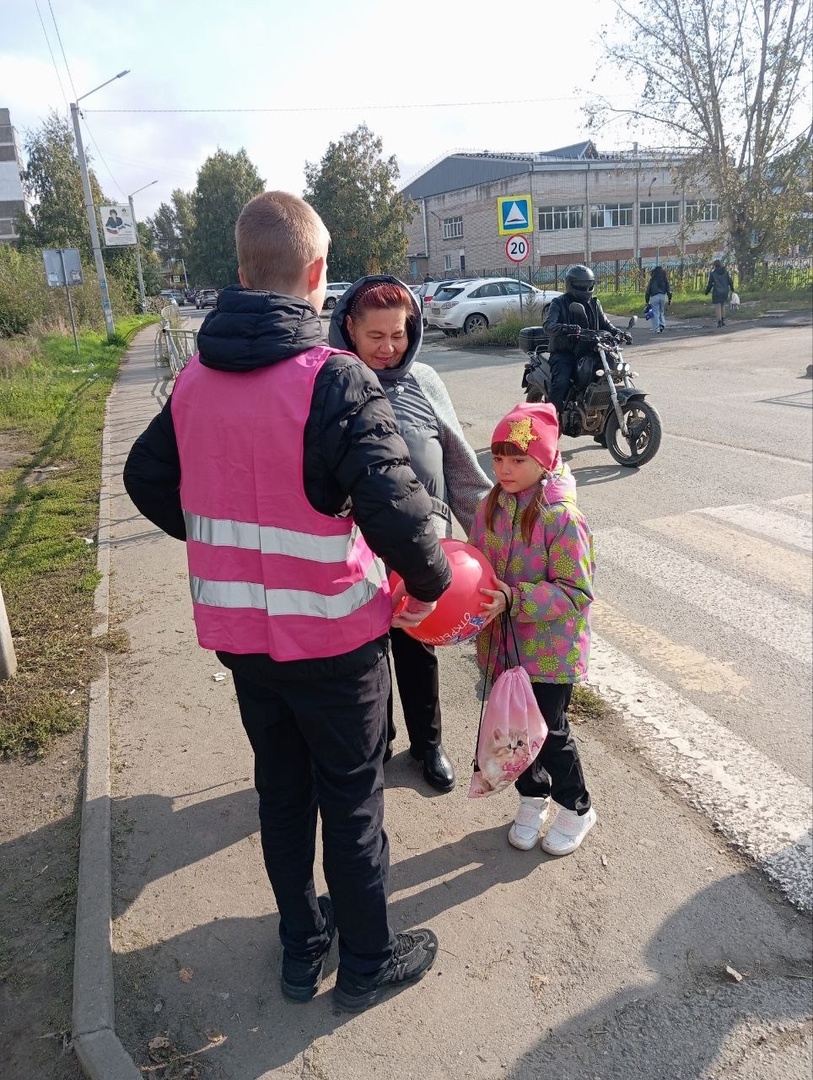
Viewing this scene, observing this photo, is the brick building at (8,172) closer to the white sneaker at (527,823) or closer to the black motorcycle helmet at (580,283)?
the black motorcycle helmet at (580,283)

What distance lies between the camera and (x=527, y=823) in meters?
2.98

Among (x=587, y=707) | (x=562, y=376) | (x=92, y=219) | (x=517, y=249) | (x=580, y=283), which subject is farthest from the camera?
(x=92, y=219)

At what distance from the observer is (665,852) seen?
2924 mm

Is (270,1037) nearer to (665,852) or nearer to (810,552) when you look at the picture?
(665,852)

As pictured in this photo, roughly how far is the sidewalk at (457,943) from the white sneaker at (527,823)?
5 centimetres

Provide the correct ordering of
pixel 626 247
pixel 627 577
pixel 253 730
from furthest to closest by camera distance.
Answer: pixel 626 247
pixel 627 577
pixel 253 730

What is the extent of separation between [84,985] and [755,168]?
103ft

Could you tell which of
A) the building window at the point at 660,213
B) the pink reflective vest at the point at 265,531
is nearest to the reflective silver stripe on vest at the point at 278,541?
the pink reflective vest at the point at 265,531

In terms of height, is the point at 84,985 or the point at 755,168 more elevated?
the point at 755,168

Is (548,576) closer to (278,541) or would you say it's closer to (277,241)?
(278,541)

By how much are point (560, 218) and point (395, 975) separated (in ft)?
174

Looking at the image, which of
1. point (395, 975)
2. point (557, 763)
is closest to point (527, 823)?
point (557, 763)

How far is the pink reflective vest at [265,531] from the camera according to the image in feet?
6.15

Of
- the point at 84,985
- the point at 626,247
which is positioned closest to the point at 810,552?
the point at 84,985
